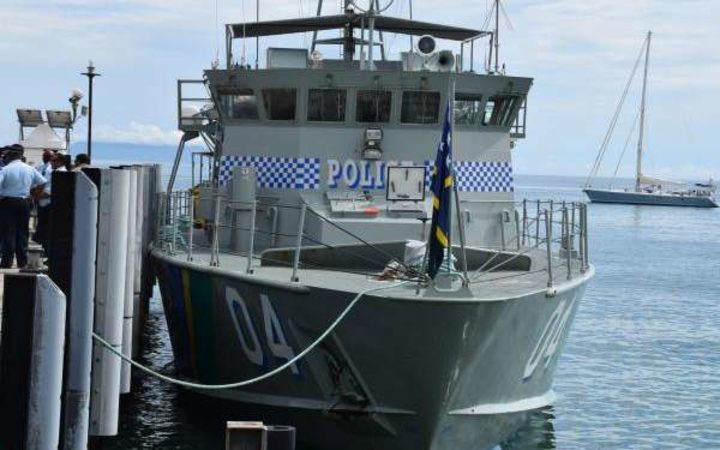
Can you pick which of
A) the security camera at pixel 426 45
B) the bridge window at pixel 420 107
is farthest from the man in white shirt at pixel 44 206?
the security camera at pixel 426 45

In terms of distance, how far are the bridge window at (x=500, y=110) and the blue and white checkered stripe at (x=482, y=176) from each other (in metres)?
0.48

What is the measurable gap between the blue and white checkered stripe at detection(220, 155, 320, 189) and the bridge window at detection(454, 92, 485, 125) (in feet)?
5.65

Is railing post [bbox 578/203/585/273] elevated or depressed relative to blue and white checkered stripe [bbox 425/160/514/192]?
depressed

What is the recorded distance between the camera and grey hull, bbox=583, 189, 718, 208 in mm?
100875

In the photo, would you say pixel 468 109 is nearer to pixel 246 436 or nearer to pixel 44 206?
pixel 44 206

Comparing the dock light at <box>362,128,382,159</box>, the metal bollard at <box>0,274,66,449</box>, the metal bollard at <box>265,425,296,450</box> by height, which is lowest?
the metal bollard at <box>265,425,296,450</box>

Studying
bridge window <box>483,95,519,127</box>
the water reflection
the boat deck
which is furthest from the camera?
bridge window <box>483,95,519,127</box>

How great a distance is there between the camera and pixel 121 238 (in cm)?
845

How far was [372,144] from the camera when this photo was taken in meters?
13.0

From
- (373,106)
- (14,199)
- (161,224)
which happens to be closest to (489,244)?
(373,106)

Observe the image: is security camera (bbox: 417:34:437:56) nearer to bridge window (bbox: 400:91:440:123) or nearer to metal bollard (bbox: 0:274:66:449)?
bridge window (bbox: 400:91:440:123)

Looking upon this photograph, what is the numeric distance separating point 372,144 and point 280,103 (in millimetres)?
1150

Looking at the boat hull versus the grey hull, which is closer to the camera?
Result: the boat hull

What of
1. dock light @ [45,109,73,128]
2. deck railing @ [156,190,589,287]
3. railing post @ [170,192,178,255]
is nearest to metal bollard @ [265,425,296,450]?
deck railing @ [156,190,589,287]
